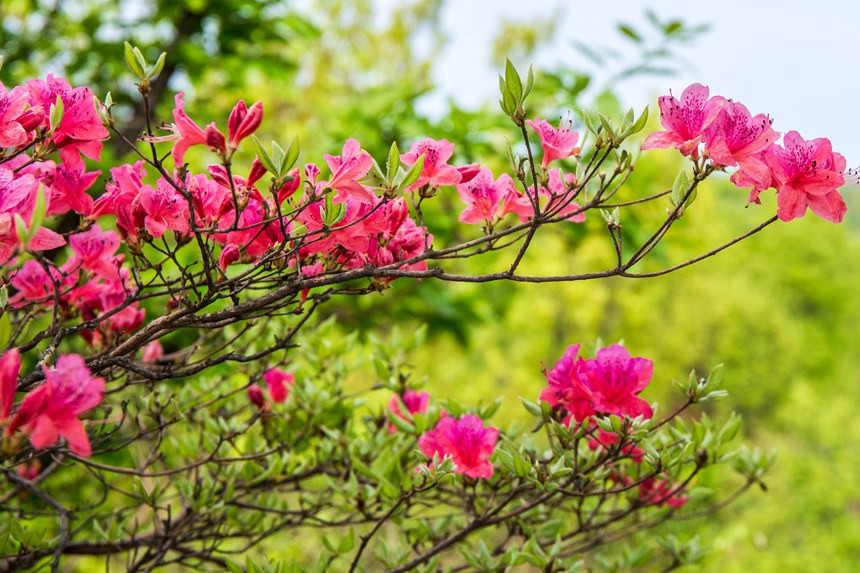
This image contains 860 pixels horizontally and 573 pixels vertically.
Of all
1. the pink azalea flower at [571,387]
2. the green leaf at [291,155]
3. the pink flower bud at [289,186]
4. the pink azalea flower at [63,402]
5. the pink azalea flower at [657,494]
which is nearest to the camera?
the pink azalea flower at [63,402]

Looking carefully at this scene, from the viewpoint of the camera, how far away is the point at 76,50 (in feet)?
10.8

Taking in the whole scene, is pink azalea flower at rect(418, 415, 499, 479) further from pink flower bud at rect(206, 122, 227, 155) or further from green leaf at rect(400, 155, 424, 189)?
pink flower bud at rect(206, 122, 227, 155)

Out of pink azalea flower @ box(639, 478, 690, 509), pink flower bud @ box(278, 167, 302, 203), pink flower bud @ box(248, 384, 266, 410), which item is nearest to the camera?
pink flower bud @ box(278, 167, 302, 203)

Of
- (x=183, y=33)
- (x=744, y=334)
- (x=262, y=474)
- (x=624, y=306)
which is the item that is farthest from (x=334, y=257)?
(x=744, y=334)

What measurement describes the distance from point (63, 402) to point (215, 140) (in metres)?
0.30

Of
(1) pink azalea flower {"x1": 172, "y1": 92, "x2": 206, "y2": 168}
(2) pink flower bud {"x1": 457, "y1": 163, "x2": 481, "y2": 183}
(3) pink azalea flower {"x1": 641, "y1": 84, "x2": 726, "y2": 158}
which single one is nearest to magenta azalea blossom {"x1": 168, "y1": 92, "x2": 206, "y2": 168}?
(1) pink azalea flower {"x1": 172, "y1": 92, "x2": 206, "y2": 168}

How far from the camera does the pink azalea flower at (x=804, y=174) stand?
86cm

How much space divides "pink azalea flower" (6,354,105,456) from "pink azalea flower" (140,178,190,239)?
0.27 meters

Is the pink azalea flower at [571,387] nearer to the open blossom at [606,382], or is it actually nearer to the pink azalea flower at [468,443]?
the open blossom at [606,382]

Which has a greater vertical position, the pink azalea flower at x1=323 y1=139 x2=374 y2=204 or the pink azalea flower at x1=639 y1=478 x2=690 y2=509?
the pink azalea flower at x1=323 y1=139 x2=374 y2=204

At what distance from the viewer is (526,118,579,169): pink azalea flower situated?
966mm

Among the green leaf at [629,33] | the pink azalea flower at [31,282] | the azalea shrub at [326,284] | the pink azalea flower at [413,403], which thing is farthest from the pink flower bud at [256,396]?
the green leaf at [629,33]

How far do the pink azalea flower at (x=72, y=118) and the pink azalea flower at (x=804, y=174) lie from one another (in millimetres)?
825

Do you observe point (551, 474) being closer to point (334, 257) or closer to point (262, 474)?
point (334, 257)
